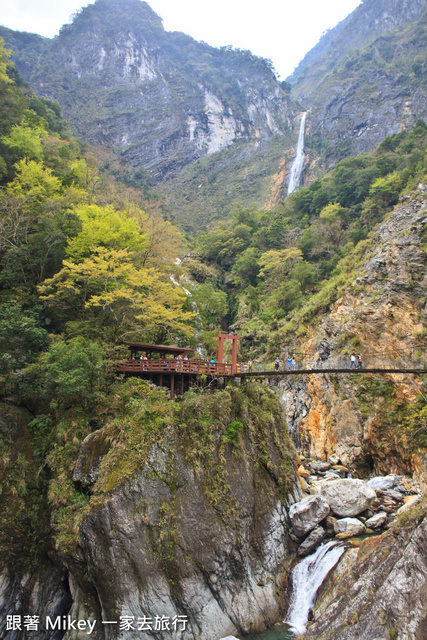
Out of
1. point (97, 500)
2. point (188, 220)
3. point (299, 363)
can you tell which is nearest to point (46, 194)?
point (97, 500)

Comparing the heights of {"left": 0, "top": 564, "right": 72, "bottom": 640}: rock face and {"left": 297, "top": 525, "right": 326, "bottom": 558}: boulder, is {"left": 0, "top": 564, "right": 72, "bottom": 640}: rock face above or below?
below

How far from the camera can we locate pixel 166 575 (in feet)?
31.9

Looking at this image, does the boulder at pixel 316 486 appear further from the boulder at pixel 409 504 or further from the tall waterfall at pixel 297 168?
the tall waterfall at pixel 297 168

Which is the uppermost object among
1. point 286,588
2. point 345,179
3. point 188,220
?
point 188,220

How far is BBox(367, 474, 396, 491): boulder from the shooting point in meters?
13.3

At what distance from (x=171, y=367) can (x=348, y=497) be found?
26.0 ft

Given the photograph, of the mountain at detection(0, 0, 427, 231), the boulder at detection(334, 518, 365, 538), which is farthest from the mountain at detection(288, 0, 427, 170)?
the boulder at detection(334, 518, 365, 538)

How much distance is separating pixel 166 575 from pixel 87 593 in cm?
219

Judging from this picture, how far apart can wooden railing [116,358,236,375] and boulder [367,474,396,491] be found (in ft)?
23.6

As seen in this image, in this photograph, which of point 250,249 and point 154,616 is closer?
point 154,616

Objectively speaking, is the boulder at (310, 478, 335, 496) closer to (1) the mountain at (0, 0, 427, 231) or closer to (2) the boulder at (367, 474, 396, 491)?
(2) the boulder at (367, 474, 396, 491)

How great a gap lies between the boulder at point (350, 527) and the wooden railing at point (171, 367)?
6584 mm

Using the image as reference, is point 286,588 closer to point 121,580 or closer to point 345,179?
point 121,580

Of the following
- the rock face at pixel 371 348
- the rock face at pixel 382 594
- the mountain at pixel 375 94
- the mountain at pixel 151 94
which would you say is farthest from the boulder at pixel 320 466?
the mountain at pixel 151 94
